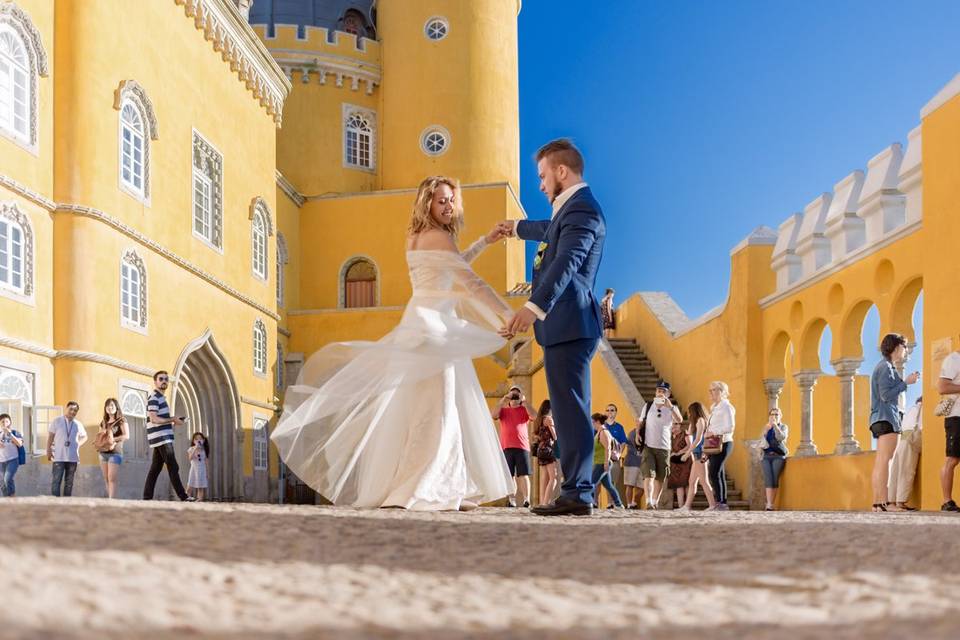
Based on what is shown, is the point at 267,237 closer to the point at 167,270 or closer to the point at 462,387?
the point at 167,270

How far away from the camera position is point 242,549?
399cm

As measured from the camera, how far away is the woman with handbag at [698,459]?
12961 millimetres

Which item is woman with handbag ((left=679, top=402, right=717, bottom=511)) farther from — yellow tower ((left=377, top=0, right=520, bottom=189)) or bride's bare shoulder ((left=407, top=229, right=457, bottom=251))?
yellow tower ((left=377, top=0, right=520, bottom=189))

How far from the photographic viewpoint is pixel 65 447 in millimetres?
14062

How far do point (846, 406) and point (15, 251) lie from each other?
12.4 metres

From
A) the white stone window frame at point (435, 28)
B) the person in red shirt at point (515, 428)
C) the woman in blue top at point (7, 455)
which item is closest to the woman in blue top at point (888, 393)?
the person in red shirt at point (515, 428)

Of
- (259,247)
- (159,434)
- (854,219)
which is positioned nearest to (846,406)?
(854,219)

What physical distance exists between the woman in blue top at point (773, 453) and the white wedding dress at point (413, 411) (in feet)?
28.2

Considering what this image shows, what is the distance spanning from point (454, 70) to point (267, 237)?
12397mm

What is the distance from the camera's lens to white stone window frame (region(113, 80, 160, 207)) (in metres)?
19.8

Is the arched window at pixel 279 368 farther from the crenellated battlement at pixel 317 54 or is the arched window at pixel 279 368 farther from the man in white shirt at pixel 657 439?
→ the man in white shirt at pixel 657 439

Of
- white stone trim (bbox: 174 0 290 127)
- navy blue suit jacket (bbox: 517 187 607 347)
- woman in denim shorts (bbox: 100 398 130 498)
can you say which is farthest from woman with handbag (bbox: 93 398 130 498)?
white stone trim (bbox: 174 0 290 127)

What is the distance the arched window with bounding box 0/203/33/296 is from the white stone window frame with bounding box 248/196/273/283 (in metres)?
10.4

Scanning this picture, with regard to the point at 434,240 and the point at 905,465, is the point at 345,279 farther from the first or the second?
the point at 434,240
